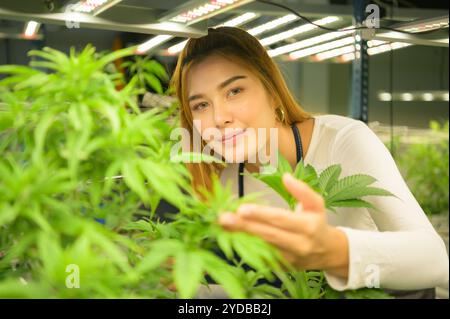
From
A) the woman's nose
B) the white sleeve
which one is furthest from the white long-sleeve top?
the woman's nose

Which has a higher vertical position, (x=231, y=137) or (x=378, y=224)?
(x=231, y=137)

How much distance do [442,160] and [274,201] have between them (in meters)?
1.89

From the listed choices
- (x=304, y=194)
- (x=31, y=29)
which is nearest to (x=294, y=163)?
(x=304, y=194)

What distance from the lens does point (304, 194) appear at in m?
0.52

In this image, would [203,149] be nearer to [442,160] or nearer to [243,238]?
[243,238]

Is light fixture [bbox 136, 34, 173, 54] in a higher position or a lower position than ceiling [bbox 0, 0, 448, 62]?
lower

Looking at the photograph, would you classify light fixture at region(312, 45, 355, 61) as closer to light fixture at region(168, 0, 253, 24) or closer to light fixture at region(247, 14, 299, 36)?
light fixture at region(247, 14, 299, 36)

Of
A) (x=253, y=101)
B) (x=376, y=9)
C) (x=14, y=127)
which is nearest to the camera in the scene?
(x=14, y=127)

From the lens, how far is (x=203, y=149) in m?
0.81

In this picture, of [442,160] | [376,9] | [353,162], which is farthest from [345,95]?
[353,162]

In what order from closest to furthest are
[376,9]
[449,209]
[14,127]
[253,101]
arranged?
[14,127] → [253,101] → [376,9] → [449,209]

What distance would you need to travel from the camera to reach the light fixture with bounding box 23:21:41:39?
85cm

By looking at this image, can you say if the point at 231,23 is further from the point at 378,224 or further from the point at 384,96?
the point at 384,96

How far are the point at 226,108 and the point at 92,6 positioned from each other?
28 centimetres
